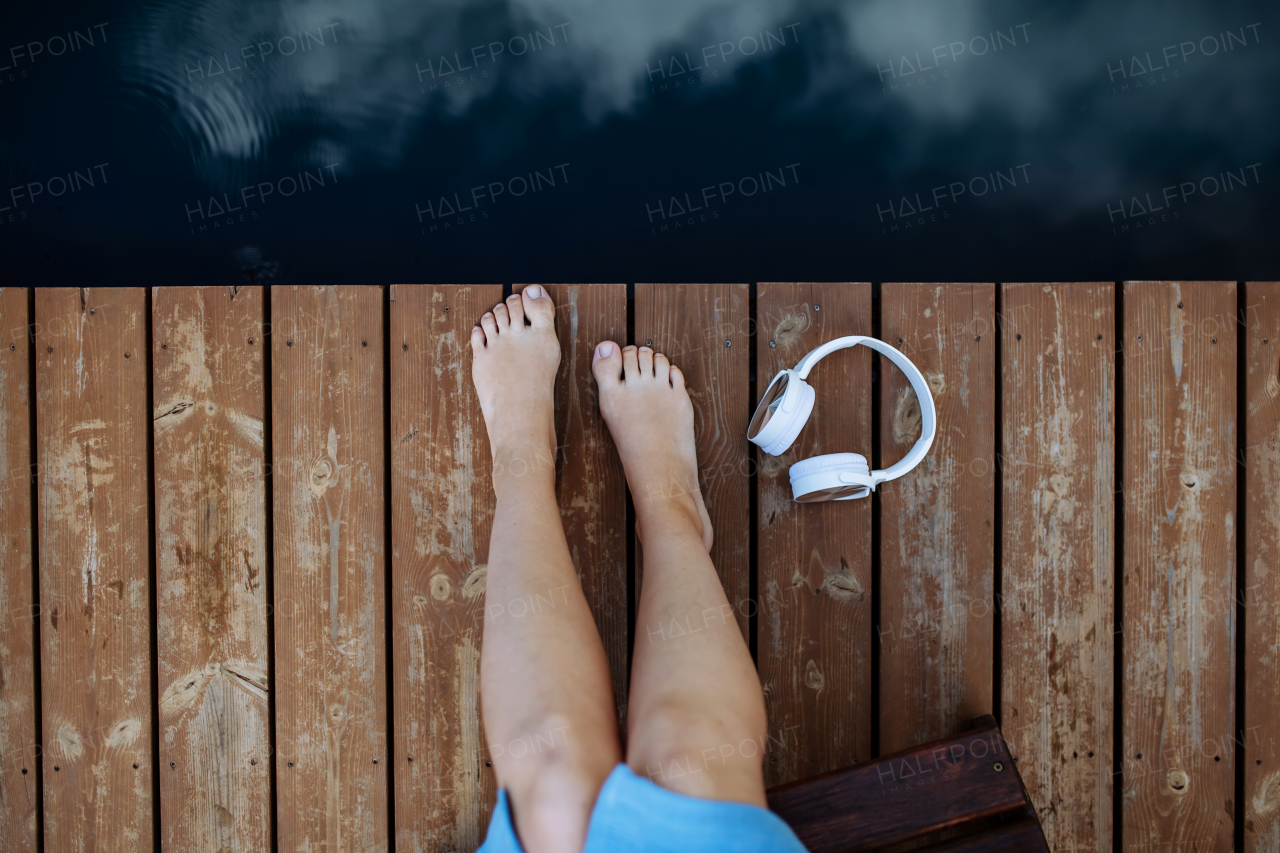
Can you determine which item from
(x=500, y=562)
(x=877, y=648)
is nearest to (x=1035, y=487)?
(x=877, y=648)

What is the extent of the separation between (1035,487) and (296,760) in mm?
1267

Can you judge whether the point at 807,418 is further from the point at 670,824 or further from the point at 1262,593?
the point at 1262,593

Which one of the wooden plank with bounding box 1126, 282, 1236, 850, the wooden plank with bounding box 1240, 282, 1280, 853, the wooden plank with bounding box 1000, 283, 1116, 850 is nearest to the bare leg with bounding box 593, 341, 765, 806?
the wooden plank with bounding box 1000, 283, 1116, 850

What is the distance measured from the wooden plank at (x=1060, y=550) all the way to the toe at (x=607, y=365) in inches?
24.6

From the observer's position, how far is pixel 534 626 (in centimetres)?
75

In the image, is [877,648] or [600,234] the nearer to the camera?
[877,648]

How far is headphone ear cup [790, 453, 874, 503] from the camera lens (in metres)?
0.89

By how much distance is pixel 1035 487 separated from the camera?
0.98 metres

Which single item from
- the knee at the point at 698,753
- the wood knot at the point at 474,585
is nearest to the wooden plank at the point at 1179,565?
the knee at the point at 698,753

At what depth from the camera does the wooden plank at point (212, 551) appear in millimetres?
967

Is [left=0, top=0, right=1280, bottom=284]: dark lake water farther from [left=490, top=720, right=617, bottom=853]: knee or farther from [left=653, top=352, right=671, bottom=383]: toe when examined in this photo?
[left=490, top=720, right=617, bottom=853]: knee

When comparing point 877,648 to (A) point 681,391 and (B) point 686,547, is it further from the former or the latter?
(A) point 681,391

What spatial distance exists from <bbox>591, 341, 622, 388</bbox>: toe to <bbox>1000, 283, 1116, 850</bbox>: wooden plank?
0.63 metres

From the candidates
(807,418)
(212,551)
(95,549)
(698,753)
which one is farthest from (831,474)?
(95,549)
